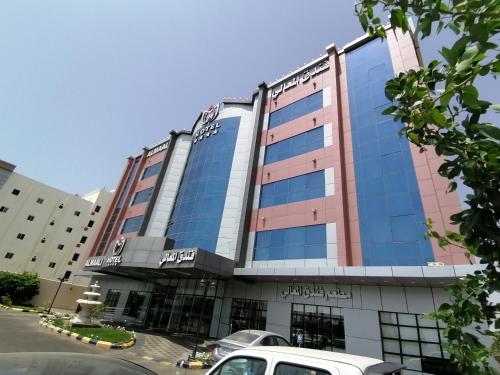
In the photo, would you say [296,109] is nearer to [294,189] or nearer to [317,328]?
[294,189]

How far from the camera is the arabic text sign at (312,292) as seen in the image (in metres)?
15.9

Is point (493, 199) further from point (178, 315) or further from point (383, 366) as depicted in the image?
point (178, 315)

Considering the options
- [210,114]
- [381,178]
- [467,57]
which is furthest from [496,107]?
[210,114]

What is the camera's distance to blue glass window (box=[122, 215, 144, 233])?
31.8 meters

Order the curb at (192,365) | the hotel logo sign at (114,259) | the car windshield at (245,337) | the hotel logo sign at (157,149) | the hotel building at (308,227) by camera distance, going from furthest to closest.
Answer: the hotel logo sign at (157,149) < the hotel logo sign at (114,259) < the hotel building at (308,227) < the curb at (192,365) < the car windshield at (245,337)

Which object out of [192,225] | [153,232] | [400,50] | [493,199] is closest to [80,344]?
[192,225]

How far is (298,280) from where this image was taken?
17562mm

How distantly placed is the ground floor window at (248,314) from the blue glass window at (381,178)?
7.63 metres

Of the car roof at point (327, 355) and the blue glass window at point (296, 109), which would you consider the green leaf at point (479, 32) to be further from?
the blue glass window at point (296, 109)

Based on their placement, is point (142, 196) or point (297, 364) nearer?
point (297, 364)

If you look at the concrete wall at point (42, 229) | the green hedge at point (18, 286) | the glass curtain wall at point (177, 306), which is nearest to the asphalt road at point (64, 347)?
the glass curtain wall at point (177, 306)

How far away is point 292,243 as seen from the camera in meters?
19.5

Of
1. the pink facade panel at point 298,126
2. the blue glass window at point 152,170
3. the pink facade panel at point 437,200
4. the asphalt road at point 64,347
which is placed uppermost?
the blue glass window at point 152,170

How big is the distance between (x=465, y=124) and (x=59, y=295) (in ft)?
158
